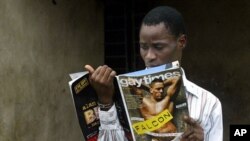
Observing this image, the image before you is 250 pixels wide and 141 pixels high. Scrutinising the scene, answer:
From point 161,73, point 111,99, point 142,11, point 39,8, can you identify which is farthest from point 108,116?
point 142,11

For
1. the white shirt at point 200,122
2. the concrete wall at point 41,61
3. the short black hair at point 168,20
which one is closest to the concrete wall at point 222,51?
the concrete wall at point 41,61

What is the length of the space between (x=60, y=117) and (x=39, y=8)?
102 centimetres

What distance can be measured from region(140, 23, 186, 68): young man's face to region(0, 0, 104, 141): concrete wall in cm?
231

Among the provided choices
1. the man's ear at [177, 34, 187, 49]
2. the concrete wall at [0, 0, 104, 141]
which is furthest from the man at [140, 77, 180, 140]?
the concrete wall at [0, 0, 104, 141]

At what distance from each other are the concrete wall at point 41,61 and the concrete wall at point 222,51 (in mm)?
988

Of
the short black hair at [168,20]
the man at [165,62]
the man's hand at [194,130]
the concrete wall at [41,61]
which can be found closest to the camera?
the man's hand at [194,130]

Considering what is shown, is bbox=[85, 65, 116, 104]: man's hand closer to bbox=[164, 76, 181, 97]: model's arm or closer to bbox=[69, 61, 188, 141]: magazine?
bbox=[69, 61, 188, 141]: magazine

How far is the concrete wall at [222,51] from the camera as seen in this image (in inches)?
216

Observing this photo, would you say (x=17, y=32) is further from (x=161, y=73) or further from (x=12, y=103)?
(x=161, y=73)

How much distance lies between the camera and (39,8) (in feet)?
15.2

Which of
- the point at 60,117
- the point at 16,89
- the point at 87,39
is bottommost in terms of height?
the point at 60,117

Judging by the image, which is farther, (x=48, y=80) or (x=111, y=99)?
(x=48, y=80)

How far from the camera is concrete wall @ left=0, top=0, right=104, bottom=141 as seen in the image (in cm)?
431

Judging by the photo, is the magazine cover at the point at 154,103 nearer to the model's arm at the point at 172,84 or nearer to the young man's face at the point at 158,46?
the model's arm at the point at 172,84
